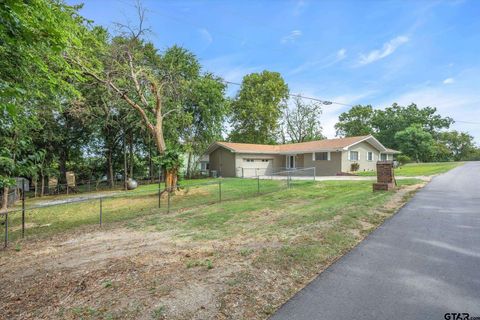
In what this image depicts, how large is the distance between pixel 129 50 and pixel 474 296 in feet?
53.2

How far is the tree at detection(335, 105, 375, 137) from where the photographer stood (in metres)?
46.2

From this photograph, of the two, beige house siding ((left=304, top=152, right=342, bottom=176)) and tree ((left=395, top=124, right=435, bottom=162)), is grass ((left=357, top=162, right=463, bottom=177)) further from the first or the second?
tree ((left=395, top=124, right=435, bottom=162))

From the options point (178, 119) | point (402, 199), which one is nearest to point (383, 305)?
point (402, 199)

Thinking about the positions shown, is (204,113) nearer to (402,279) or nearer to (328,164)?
(328,164)

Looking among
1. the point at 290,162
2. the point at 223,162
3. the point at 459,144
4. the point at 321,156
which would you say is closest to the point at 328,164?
the point at 321,156

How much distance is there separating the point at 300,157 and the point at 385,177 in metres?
16.7

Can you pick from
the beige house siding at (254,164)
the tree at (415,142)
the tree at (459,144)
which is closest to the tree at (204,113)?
the beige house siding at (254,164)

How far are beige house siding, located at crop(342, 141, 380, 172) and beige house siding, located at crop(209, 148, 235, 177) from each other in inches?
408

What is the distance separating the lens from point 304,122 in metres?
44.8

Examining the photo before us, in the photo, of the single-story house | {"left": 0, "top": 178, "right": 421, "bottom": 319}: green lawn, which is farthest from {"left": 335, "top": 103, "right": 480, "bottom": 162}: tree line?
{"left": 0, "top": 178, "right": 421, "bottom": 319}: green lawn

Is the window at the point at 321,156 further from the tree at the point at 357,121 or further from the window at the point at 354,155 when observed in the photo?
the tree at the point at 357,121

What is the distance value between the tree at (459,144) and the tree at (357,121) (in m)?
15.7

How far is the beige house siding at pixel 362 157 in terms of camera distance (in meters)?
24.4

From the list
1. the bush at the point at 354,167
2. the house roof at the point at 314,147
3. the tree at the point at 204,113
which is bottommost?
the bush at the point at 354,167
